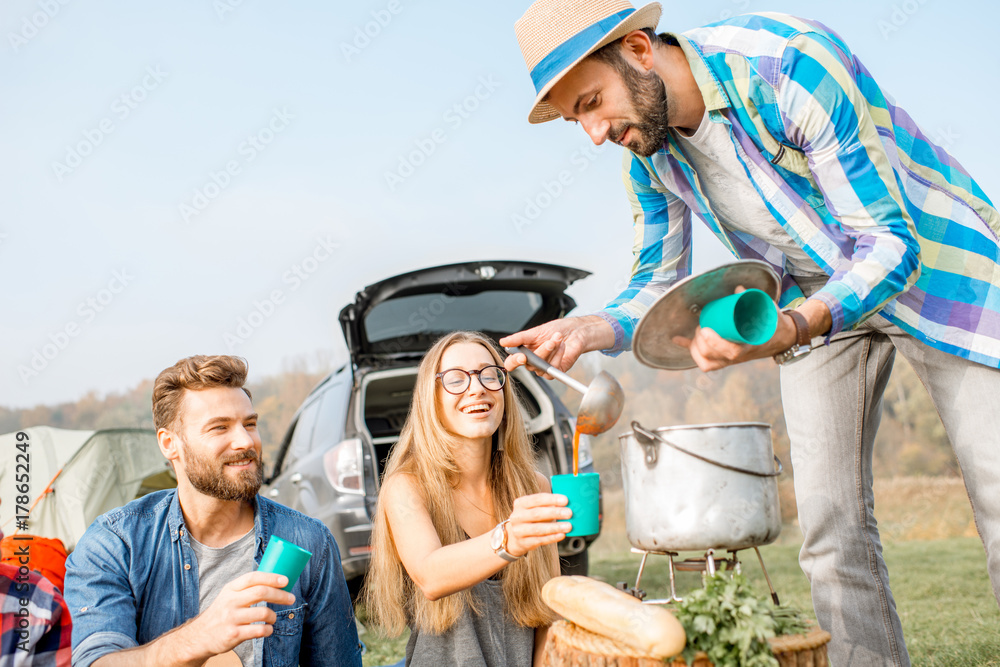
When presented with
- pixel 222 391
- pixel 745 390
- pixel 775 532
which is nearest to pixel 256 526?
pixel 222 391

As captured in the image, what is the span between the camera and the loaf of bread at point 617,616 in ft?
4.52

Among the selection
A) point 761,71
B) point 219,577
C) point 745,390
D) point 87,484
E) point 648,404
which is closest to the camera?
point 761,71

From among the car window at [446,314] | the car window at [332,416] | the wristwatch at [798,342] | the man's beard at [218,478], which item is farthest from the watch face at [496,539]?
the car window at [446,314]

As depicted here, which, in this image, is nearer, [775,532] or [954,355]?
[775,532]

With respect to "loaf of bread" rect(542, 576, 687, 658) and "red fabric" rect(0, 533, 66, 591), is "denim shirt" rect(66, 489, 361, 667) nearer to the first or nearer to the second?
"red fabric" rect(0, 533, 66, 591)

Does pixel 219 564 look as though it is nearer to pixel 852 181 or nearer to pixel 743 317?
pixel 743 317

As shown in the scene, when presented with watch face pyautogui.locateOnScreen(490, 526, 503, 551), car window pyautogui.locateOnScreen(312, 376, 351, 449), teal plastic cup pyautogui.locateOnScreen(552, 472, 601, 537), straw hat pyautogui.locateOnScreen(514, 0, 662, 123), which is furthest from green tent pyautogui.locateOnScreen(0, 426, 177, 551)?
straw hat pyautogui.locateOnScreen(514, 0, 662, 123)

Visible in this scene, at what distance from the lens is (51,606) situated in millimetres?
1625

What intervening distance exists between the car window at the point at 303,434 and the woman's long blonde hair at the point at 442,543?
2.73 m

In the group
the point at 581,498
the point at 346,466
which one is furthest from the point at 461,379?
the point at 346,466

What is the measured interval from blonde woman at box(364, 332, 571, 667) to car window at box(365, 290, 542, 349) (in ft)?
7.88

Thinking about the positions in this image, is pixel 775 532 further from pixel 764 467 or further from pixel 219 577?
pixel 219 577

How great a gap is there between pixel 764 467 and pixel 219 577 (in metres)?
1.72

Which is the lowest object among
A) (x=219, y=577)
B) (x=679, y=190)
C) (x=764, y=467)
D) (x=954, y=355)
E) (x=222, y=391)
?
(x=219, y=577)
